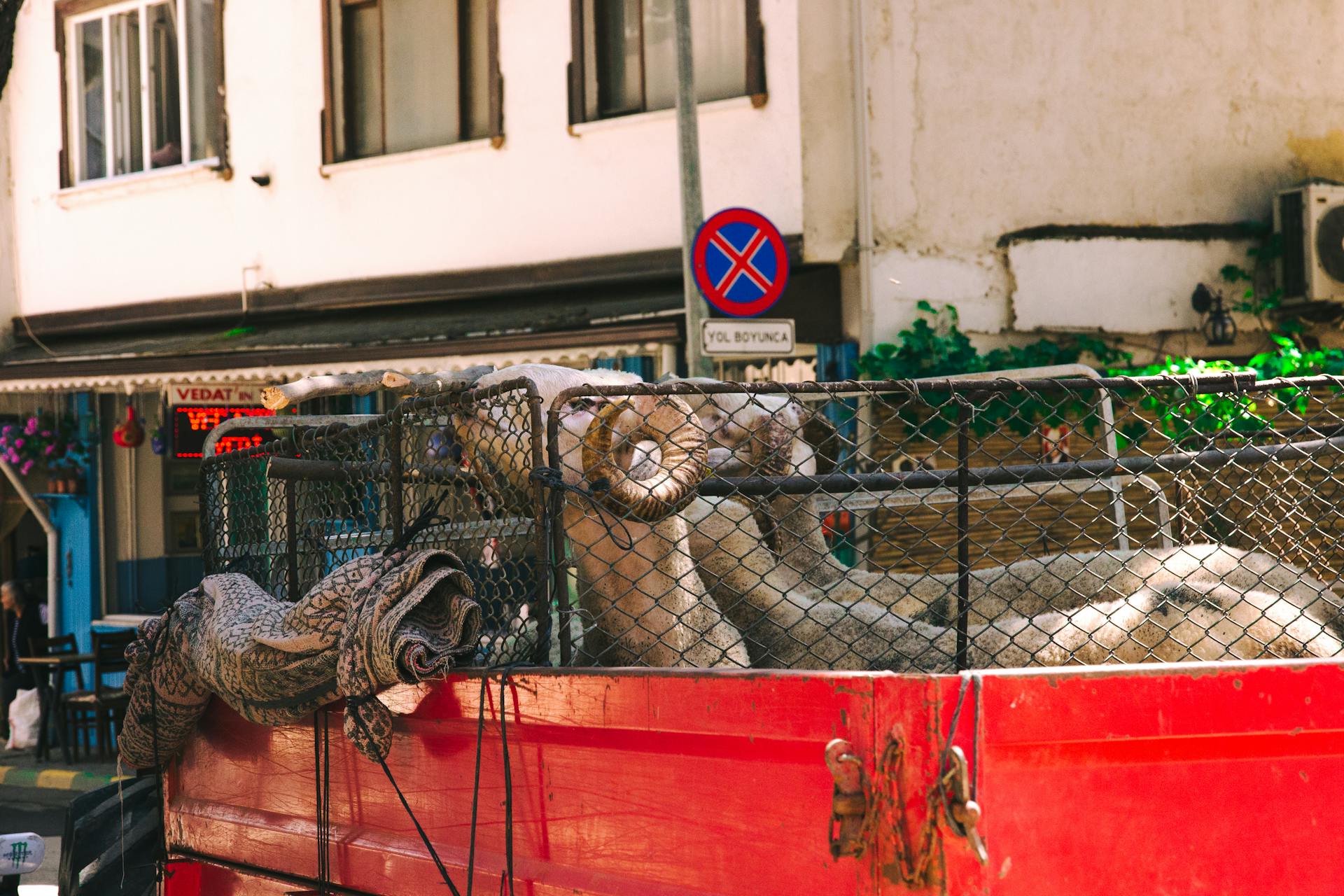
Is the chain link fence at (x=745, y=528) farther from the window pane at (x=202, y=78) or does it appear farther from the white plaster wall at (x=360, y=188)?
the window pane at (x=202, y=78)

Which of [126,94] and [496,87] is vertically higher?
[126,94]

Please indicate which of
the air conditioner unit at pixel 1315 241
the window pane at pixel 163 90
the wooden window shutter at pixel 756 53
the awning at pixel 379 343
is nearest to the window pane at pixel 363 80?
the awning at pixel 379 343

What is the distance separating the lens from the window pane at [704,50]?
980cm

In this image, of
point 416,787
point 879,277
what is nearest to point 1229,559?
point 416,787

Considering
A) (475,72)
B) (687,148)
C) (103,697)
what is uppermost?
(475,72)

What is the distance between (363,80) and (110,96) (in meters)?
3.11

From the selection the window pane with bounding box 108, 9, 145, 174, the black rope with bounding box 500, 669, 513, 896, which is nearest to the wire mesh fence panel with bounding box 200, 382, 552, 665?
the black rope with bounding box 500, 669, 513, 896

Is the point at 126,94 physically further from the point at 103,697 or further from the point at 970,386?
the point at 970,386

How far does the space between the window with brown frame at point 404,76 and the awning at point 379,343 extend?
147cm

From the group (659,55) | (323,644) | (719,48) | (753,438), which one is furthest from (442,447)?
(659,55)

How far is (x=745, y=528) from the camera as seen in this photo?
14.7ft

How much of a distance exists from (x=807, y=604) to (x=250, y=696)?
1.63 meters

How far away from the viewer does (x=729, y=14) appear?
32.3 feet

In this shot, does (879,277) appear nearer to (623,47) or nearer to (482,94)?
(623,47)
